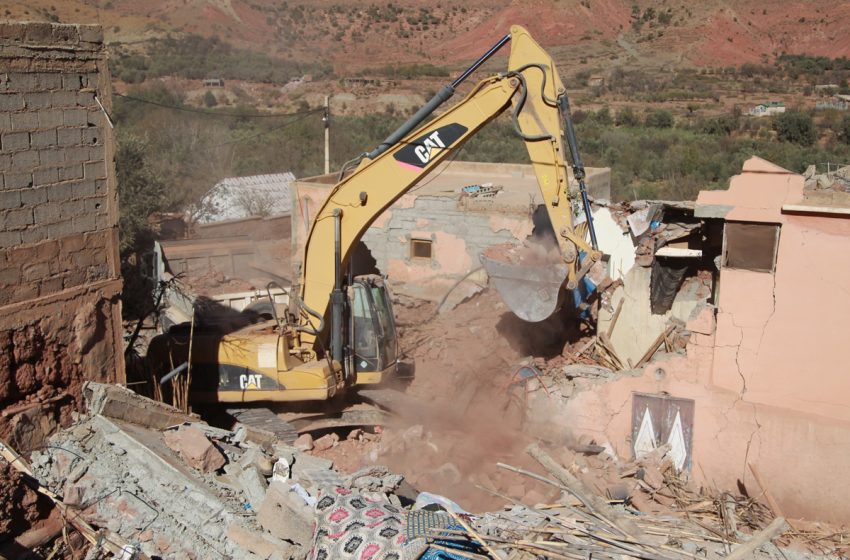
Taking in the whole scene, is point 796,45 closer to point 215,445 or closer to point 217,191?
point 217,191

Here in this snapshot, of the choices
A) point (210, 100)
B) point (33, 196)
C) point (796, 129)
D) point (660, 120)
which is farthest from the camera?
point (210, 100)

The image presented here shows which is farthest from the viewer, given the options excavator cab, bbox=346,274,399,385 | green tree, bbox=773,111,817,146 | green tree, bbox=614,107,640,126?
green tree, bbox=614,107,640,126

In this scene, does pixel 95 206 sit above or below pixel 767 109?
below

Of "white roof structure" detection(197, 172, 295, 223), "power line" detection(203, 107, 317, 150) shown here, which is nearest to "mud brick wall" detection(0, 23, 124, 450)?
"white roof structure" detection(197, 172, 295, 223)

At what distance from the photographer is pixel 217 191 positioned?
27.9 metres

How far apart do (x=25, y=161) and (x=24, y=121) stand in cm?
35

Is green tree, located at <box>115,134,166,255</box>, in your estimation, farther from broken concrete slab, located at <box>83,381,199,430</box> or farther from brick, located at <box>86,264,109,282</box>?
broken concrete slab, located at <box>83,381,199,430</box>

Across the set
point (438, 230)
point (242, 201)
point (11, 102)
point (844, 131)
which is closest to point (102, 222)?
point (11, 102)

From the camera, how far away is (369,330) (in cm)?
1105

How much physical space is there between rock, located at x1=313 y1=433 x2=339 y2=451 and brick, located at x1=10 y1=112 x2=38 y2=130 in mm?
5313

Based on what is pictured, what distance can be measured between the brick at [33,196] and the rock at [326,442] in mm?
4790

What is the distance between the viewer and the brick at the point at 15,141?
754 centimetres

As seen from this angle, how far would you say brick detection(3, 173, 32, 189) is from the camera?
7586mm

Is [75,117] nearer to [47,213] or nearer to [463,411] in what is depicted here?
[47,213]
